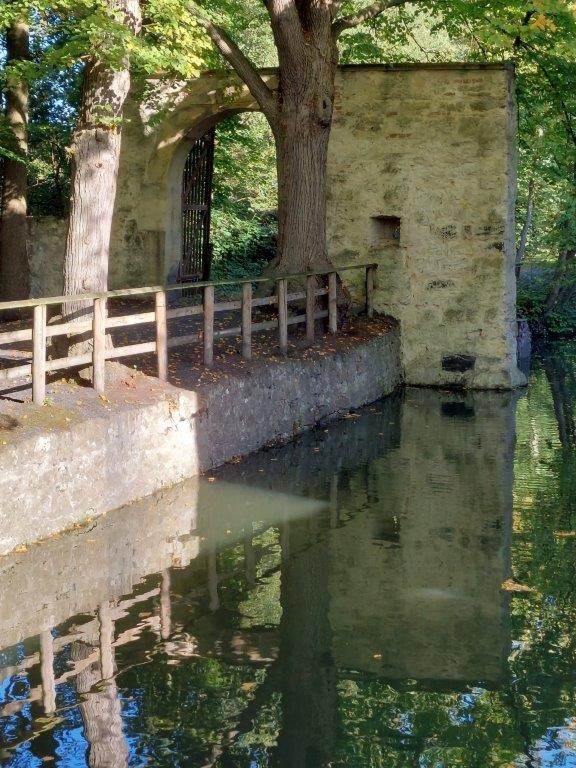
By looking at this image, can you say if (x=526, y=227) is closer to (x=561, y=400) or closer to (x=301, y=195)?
(x=561, y=400)

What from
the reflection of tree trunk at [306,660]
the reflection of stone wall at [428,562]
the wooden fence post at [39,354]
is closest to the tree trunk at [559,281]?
the reflection of stone wall at [428,562]

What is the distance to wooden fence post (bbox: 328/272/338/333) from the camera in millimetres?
13672

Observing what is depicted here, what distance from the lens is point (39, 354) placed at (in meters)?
7.98

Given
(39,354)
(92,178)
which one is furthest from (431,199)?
(39,354)

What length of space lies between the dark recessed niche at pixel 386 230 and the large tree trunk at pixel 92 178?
616 centimetres

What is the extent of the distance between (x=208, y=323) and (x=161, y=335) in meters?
0.86

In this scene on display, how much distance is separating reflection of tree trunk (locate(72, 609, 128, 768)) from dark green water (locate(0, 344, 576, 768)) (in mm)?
12

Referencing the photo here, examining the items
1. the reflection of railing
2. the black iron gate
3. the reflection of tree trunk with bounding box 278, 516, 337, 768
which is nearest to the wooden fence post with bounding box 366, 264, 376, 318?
the reflection of railing

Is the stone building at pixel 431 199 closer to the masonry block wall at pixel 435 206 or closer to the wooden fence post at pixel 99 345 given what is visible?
the masonry block wall at pixel 435 206

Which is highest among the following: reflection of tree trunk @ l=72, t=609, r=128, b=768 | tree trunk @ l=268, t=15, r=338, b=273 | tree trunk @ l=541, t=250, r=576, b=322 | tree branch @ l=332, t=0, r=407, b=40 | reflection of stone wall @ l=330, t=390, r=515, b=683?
tree branch @ l=332, t=0, r=407, b=40

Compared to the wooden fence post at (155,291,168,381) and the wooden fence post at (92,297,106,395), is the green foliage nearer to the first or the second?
the wooden fence post at (155,291,168,381)

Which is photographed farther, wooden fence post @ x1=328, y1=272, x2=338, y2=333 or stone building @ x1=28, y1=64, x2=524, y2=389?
stone building @ x1=28, y1=64, x2=524, y2=389

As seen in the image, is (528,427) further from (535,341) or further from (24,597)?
(535,341)

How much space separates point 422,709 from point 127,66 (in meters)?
6.46
